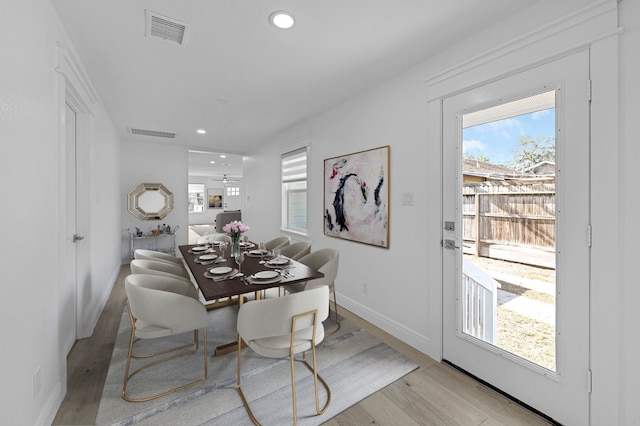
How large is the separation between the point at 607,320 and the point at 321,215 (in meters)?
2.77

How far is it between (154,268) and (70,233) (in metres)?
0.76

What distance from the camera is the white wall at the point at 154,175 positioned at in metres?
5.42

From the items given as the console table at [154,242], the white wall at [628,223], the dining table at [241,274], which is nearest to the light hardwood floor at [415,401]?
the white wall at [628,223]

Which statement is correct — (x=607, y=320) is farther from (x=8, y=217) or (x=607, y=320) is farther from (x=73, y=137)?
(x=73, y=137)

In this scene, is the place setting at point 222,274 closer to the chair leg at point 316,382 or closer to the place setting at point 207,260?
the place setting at point 207,260

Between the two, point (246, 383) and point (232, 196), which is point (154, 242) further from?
point (232, 196)

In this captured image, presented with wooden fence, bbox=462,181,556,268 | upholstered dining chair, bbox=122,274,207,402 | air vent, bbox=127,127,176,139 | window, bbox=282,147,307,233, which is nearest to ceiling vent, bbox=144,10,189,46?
upholstered dining chair, bbox=122,274,207,402

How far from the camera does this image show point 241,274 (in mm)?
2240

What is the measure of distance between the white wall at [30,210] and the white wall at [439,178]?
2491 millimetres

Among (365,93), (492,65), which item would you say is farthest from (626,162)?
(365,93)

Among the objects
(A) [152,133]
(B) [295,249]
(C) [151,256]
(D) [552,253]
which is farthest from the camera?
(A) [152,133]

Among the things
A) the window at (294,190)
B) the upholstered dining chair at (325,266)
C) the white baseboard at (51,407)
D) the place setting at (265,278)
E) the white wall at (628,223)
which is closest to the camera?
the white wall at (628,223)

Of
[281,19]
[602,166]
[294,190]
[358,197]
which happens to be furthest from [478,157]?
[294,190]

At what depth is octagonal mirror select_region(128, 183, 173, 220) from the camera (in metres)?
5.43
